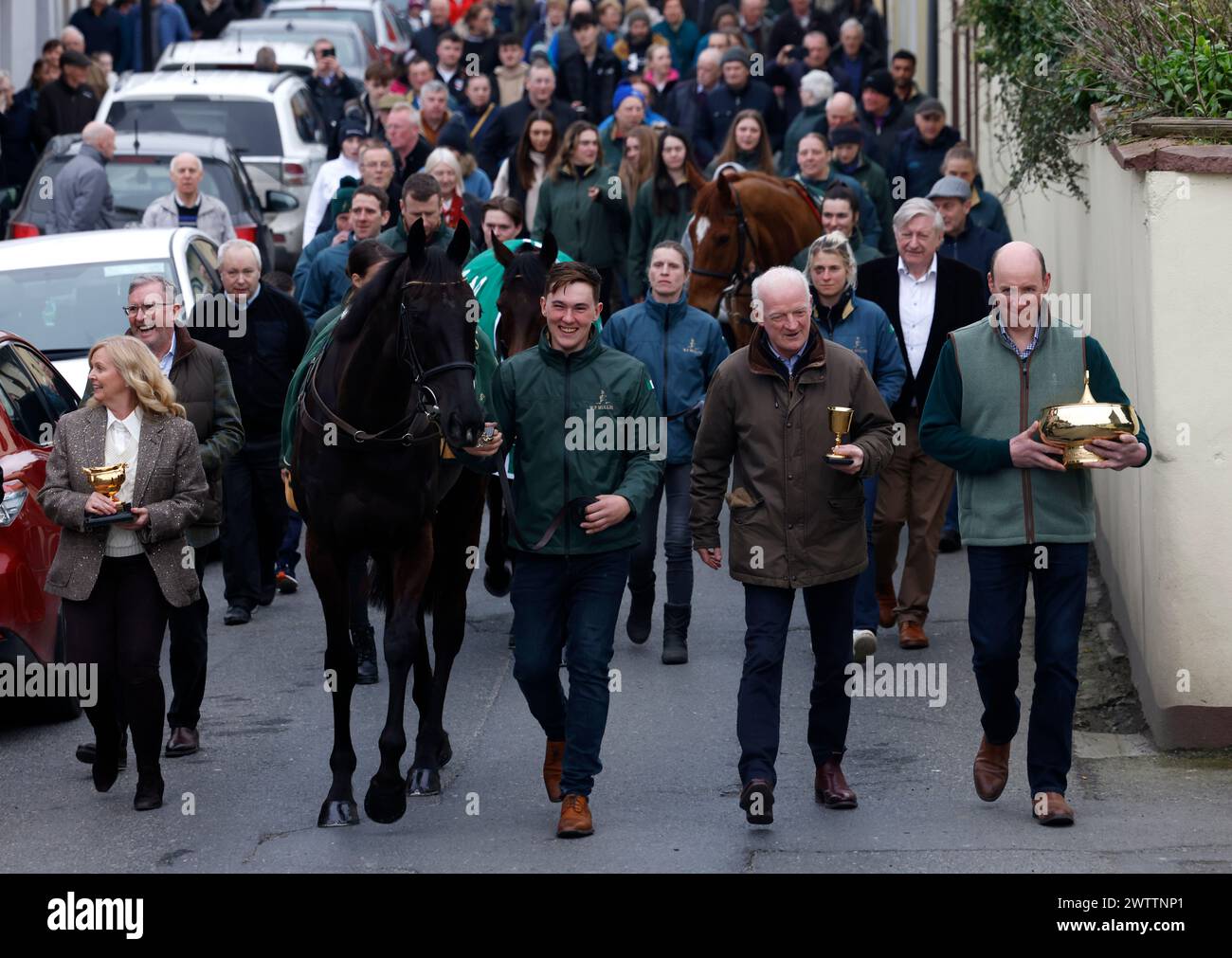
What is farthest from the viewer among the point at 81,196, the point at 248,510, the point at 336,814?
the point at 81,196

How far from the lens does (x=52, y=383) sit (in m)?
10.7

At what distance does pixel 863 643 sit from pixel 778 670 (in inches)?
105

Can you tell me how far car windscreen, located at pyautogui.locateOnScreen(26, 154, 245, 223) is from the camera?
18.8 metres

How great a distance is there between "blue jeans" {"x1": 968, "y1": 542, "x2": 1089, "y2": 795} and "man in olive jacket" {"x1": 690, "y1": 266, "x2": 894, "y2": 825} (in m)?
0.49

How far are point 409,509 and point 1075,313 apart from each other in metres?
4.90

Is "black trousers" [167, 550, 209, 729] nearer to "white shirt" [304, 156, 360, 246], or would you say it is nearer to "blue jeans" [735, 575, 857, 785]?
"blue jeans" [735, 575, 857, 785]

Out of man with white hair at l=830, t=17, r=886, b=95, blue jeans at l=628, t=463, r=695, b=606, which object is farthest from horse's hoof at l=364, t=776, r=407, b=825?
man with white hair at l=830, t=17, r=886, b=95

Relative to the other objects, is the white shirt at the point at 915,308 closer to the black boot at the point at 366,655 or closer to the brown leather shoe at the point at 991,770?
the black boot at the point at 366,655

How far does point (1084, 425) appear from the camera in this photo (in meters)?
7.61

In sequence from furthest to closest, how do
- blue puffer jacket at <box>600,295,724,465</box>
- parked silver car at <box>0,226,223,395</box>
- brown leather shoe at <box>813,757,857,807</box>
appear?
1. parked silver car at <box>0,226,223,395</box>
2. blue puffer jacket at <box>600,295,724,465</box>
3. brown leather shoe at <box>813,757,857,807</box>

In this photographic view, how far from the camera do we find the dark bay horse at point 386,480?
8.00m

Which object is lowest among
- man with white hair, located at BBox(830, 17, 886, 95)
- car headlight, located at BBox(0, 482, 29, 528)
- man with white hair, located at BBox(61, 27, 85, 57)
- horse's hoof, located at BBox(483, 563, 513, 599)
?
horse's hoof, located at BBox(483, 563, 513, 599)

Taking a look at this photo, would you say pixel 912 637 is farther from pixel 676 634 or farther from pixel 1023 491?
pixel 1023 491

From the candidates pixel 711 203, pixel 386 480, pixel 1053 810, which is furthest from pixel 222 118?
pixel 1053 810
